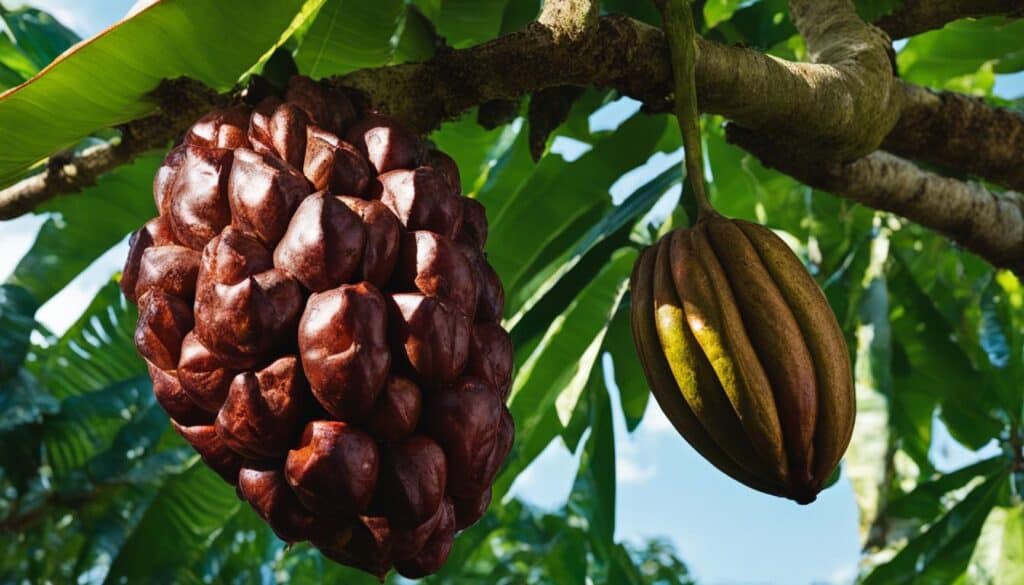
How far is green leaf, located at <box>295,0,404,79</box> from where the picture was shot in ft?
6.05

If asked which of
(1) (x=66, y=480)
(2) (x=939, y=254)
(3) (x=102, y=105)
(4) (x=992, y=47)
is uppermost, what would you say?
(4) (x=992, y=47)

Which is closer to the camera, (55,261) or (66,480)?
(55,261)

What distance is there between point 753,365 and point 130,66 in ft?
2.85

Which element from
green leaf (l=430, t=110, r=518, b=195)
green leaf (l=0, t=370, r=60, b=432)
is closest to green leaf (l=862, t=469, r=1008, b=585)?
green leaf (l=430, t=110, r=518, b=195)

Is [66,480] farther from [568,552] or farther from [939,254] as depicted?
[939,254]

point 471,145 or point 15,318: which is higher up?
point 471,145

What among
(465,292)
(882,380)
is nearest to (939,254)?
(882,380)

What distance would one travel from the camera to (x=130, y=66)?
1.47 m

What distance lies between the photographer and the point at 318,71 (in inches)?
77.1

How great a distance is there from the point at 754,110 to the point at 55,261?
5.78 ft

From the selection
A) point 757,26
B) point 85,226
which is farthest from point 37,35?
point 757,26

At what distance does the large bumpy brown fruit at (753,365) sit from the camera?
4.43 feet

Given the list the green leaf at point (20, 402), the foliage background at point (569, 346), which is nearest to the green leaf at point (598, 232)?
the foliage background at point (569, 346)

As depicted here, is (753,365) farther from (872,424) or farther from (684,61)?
(872,424)
